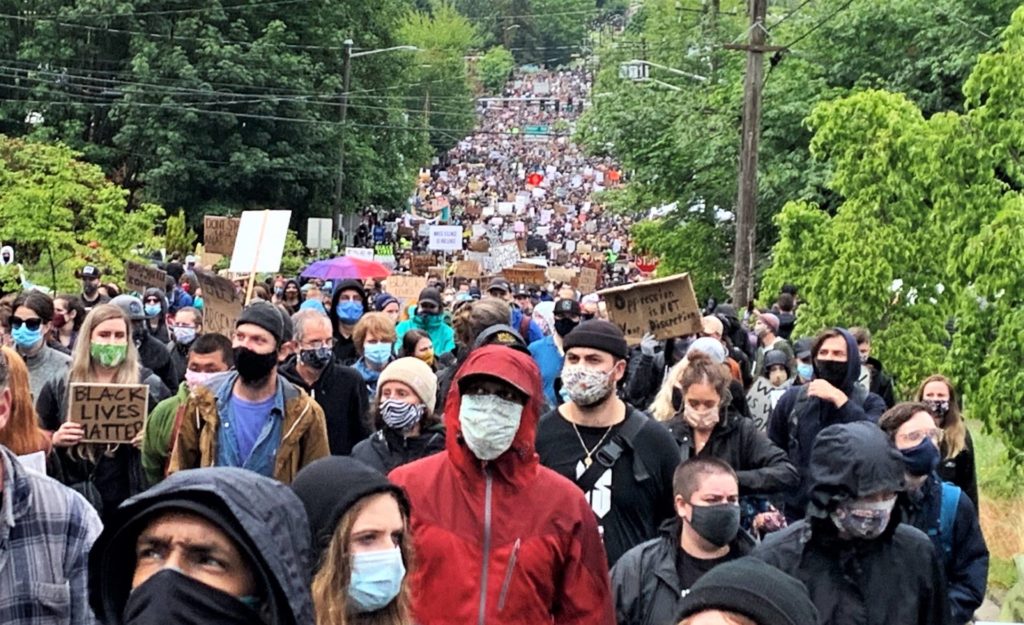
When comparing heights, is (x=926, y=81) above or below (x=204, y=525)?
above

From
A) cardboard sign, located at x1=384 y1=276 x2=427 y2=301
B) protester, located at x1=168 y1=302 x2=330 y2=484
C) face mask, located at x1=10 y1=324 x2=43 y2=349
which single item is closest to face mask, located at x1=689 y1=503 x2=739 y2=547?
protester, located at x1=168 y1=302 x2=330 y2=484

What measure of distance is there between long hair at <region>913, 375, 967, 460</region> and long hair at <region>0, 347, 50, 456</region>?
14.2 feet

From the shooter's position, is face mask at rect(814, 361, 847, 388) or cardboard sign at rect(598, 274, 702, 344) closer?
face mask at rect(814, 361, 847, 388)

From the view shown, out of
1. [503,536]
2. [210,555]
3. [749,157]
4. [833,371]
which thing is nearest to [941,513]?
[833,371]

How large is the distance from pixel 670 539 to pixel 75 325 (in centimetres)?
732

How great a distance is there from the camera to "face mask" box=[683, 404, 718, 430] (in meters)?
7.32

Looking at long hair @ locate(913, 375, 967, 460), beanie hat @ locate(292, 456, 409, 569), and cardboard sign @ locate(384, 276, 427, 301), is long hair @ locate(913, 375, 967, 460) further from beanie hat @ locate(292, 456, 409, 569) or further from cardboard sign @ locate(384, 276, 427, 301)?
cardboard sign @ locate(384, 276, 427, 301)

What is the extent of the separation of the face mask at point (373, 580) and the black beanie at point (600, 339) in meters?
2.95

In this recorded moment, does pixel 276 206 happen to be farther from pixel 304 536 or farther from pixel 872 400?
pixel 304 536

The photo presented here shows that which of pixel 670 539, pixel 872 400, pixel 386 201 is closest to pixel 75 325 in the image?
pixel 872 400

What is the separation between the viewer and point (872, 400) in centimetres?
966

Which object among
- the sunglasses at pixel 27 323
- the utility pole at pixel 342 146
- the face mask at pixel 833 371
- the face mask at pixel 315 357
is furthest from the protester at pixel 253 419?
the utility pole at pixel 342 146

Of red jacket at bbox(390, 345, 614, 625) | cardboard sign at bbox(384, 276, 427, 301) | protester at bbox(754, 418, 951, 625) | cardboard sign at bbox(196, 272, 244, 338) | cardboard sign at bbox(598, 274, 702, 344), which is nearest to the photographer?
red jacket at bbox(390, 345, 614, 625)

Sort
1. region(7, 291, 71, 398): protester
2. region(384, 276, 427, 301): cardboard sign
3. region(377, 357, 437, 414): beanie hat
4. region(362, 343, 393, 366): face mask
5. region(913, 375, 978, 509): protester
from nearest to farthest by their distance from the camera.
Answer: region(377, 357, 437, 414): beanie hat < region(913, 375, 978, 509): protester < region(7, 291, 71, 398): protester < region(362, 343, 393, 366): face mask < region(384, 276, 427, 301): cardboard sign
